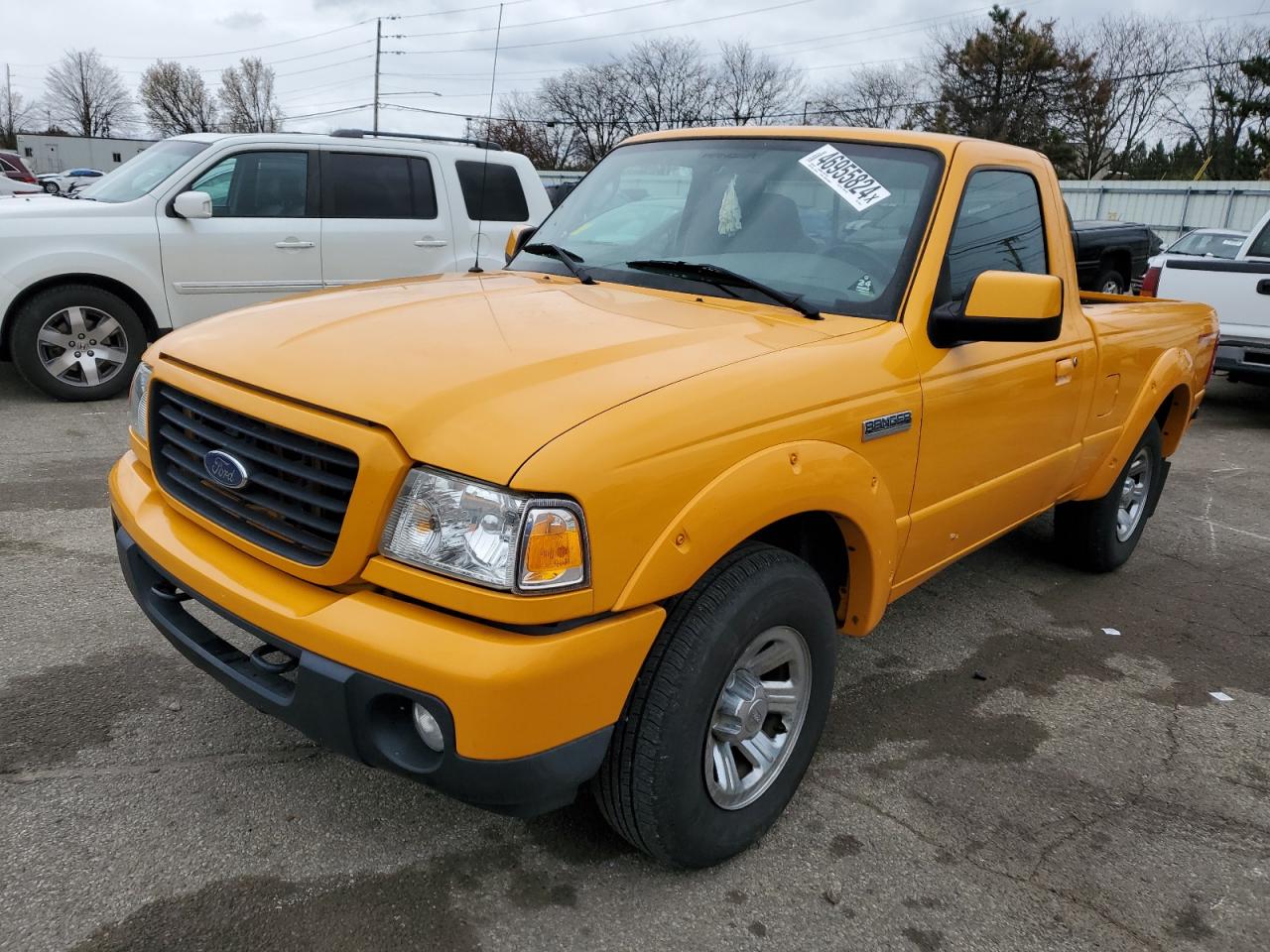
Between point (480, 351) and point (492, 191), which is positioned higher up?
point (492, 191)

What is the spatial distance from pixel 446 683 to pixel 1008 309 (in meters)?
1.81

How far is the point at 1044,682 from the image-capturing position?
3.61m

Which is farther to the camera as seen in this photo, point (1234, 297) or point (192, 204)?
point (1234, 297)

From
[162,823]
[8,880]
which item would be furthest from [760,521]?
[8,880]

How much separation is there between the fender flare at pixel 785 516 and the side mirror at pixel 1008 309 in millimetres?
538

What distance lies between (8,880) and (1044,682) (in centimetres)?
327

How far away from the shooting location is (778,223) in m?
3.08

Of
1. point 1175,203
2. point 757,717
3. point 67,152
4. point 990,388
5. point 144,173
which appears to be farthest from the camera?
point 67,152

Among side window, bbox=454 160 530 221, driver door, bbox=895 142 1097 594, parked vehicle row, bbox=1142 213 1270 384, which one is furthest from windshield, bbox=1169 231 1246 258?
driver door, bbox=895 142 1097 594

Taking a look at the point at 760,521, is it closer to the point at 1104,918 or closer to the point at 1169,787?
the point at 1104,918

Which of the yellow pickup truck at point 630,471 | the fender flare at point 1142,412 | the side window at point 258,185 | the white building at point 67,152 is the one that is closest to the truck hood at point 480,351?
the yellow pickup truck at point 630,471

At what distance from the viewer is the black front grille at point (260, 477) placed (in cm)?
202

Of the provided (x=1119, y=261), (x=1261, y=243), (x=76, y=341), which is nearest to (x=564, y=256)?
(x=76, y=341)

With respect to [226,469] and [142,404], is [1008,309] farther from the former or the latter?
[142,404]
